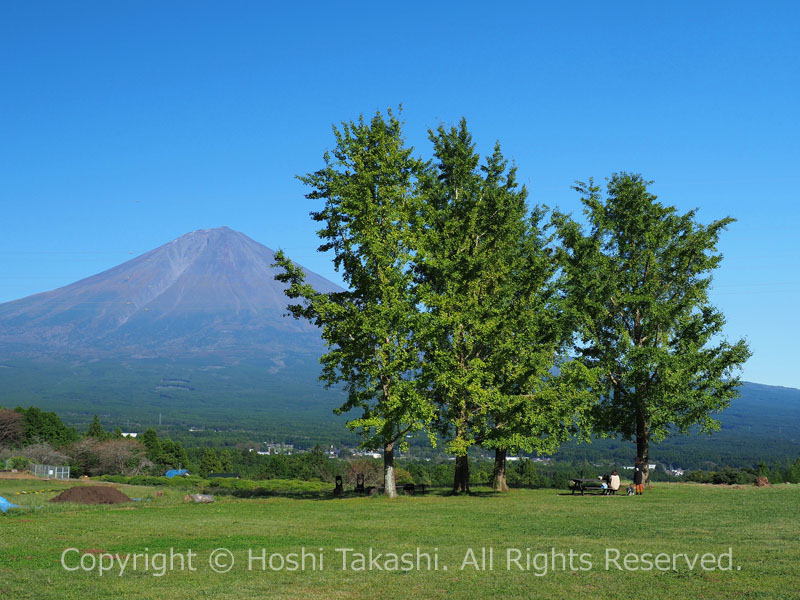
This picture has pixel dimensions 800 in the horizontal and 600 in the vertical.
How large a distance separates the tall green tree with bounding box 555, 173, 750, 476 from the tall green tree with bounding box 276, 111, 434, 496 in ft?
34.4

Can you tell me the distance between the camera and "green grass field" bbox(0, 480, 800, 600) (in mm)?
12812

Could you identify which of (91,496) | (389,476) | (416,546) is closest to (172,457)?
(389,476)

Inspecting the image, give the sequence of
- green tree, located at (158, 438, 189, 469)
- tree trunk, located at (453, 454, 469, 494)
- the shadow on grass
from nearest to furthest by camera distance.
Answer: the shadow on grass
tree trunk, located at (453, 454, 469, 494)
green tree, located at (158, 438, 189, 469)

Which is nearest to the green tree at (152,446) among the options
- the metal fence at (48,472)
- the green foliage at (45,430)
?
the green foliage at (45,430)

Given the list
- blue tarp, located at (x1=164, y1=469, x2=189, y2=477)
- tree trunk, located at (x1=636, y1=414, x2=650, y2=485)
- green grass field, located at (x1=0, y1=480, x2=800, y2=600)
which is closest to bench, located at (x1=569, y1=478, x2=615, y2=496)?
tree trunk, located at (x1=636, y1=414, x2=650, y2=485)

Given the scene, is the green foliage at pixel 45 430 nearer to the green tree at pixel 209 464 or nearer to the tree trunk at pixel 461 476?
the green tree at pixel 209 464

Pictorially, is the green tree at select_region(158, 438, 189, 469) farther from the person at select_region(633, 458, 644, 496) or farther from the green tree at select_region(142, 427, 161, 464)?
the person at select_region(633, 458, 644, 496)

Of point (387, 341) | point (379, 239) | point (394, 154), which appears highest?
point (394, 154)

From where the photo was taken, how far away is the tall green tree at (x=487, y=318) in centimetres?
3416

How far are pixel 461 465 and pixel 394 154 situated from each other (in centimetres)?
1581

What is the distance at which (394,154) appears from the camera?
35.8 meters

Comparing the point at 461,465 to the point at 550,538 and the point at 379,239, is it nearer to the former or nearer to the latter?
the point at 379,239

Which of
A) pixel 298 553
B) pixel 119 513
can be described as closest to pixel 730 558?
pixel 298 553

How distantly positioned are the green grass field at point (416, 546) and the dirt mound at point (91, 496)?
1483mm
